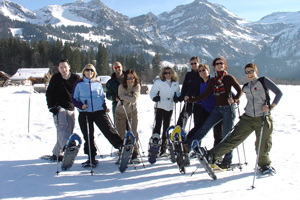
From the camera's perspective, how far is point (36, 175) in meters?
3.97

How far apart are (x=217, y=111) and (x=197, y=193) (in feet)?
5.96

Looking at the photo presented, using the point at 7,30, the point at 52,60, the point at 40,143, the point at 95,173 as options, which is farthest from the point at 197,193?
the point at 7,30

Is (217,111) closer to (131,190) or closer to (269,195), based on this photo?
(269,195)

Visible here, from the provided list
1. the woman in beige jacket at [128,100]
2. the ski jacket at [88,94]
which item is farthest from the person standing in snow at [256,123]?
the ski jacket at [88,94]

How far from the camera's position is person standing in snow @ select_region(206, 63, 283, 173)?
379 centimetres

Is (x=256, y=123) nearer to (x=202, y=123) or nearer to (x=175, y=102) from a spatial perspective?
(x=202, y=123)

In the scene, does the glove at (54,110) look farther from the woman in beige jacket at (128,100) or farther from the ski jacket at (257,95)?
the ski jacket at (257,95)

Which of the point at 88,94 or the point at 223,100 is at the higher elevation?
the point at 88,94

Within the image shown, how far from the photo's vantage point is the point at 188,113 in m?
4.96

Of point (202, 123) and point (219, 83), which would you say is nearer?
point (219, 83)

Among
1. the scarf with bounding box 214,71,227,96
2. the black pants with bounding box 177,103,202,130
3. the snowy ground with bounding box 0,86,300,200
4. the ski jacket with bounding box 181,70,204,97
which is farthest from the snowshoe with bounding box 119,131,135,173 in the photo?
the scarf with bounding box 214,71,227,96

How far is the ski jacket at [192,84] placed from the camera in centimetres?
499

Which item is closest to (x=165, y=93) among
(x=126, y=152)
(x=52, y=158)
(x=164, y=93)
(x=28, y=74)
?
(x=164, y=93)

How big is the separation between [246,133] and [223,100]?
2.62ft
